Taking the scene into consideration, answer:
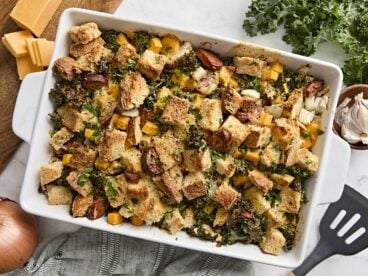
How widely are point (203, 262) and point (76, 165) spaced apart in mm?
839

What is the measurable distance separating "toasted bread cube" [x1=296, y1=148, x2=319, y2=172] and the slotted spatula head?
0.47 m

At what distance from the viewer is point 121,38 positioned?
2.75 meters

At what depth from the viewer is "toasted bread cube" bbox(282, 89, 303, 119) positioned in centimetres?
267

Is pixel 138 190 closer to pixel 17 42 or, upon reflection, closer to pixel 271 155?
pixel 271 155

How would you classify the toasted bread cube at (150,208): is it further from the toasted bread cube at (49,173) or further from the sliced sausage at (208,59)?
the sliced sausage at (208,59)

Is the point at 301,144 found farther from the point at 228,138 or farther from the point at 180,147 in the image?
the point at 180,147

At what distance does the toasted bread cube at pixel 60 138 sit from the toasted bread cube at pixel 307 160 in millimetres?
991

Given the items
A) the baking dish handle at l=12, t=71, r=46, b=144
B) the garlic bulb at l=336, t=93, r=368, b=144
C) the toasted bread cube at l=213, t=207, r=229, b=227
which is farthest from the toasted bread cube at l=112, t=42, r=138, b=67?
the garlic bulb at l=336, t=93, r=368, b=144

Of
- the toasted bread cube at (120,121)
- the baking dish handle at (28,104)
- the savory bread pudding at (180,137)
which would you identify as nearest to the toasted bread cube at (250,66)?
the savory bread pudding at (180,137)

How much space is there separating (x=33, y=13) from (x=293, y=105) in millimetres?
1287

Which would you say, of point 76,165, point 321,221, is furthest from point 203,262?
point 76,165

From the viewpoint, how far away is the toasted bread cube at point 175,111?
2.61 m

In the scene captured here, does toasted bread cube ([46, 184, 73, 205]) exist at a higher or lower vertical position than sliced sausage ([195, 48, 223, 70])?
lower

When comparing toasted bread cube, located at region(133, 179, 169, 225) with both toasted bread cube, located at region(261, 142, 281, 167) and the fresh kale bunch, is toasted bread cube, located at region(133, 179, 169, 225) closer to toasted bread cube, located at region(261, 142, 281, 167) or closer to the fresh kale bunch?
toasted bread cube, located at region(261, 142, 281, 167)
